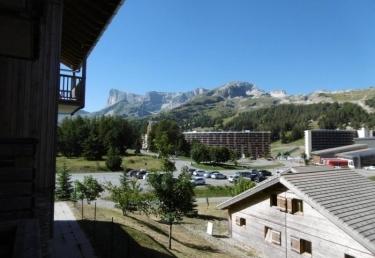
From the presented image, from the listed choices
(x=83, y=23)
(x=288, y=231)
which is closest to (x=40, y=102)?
(x=83, y=23)

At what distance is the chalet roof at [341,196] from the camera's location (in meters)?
17.4

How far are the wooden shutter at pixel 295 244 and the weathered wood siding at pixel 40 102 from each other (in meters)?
14.9

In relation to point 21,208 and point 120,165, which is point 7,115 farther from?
point 120,165

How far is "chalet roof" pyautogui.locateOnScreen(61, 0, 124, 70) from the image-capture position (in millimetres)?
10342

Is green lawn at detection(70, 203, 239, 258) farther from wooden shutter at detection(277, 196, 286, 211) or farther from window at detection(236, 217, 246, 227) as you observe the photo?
wooden shutter at detection(277, 196, 286, 211)

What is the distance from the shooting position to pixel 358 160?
→ 110m

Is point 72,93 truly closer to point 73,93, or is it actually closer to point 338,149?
point 73,93

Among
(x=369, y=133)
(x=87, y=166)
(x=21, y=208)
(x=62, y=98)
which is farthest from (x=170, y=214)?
(x=369, y=133)

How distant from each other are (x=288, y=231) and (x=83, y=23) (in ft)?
54.7

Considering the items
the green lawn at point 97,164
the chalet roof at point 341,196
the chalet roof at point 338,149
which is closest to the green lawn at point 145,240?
the chalet roof at point 341,196

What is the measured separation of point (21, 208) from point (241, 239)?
21836 millimetres

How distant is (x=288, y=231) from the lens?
2177cm

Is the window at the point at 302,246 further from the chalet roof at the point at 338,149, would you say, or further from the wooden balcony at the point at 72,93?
the chalet roof at the point at 338,149

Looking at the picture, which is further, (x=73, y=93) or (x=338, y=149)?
(x=338, y=149)
